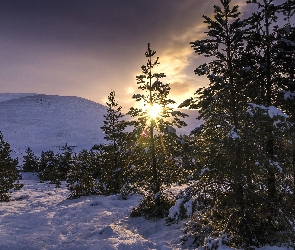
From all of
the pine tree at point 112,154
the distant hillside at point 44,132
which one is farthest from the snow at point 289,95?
the distant hillside at point 44,132

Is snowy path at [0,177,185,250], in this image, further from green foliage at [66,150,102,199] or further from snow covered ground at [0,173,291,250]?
green foliage at [66,150,102,199]

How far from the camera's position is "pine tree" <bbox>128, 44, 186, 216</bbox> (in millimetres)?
14809

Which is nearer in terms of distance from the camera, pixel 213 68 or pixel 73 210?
pixel 213 68

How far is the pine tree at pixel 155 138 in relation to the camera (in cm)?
1481

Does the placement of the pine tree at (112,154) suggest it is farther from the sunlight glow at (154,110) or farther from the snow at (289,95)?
the snow at (289,95)

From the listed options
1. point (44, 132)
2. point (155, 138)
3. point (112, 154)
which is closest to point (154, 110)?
point (155, 138)

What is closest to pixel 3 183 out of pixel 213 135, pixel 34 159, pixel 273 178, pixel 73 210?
pixel 73 210

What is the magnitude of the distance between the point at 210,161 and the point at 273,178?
2950mm

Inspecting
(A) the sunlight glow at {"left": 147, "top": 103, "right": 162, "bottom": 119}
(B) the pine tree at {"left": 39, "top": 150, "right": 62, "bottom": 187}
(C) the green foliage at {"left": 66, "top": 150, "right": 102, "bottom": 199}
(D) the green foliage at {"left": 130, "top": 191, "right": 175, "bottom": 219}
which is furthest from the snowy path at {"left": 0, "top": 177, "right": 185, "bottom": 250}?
(B) the pine tree at {"left": 39, "top": 150, "right": 62, "bottom": 187}

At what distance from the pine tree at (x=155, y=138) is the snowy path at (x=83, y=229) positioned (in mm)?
1994

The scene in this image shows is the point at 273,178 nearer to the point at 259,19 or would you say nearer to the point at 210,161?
the point at 210,161

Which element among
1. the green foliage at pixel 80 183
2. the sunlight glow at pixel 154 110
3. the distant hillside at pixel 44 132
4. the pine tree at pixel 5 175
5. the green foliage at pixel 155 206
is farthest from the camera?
the distant hillside at pixel 44 132

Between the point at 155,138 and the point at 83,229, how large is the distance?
621cm

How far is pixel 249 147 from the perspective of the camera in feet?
31.8
